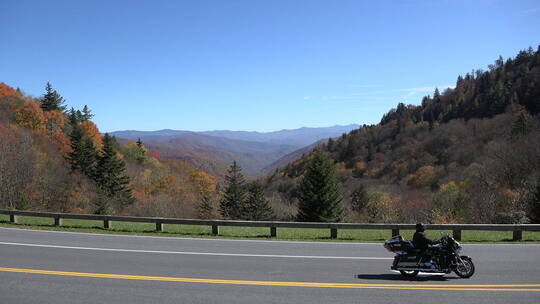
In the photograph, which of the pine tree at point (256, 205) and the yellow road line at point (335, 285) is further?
the pine tree at point (256, 205)

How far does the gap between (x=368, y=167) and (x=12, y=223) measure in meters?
134

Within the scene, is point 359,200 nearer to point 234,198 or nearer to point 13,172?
point 234,198

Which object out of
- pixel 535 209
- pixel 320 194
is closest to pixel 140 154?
pixel 320 194

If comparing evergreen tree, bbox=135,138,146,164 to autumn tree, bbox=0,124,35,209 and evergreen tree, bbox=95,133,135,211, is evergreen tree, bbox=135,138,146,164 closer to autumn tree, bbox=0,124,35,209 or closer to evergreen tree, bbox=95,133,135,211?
evergreen tree, bbox=95,133,135,211

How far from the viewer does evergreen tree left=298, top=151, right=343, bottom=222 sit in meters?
38.9

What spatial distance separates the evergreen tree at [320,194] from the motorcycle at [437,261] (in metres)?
29.0

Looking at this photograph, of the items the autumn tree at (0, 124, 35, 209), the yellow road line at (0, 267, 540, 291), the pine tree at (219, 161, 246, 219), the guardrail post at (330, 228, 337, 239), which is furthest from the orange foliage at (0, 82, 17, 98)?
the yellow road line at (0, 267, 540, 291)

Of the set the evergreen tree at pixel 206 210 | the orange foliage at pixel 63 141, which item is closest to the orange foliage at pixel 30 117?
the orange foliage at pixel 63 141

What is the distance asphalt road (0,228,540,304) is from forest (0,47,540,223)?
1208 centimetres

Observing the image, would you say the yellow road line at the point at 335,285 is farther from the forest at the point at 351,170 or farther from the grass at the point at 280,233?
the forest at the point at 351,170

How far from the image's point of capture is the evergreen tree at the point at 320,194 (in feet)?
128

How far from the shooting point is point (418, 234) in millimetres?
9492

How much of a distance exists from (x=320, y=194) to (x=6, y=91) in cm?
8950

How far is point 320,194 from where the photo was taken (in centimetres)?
3900
